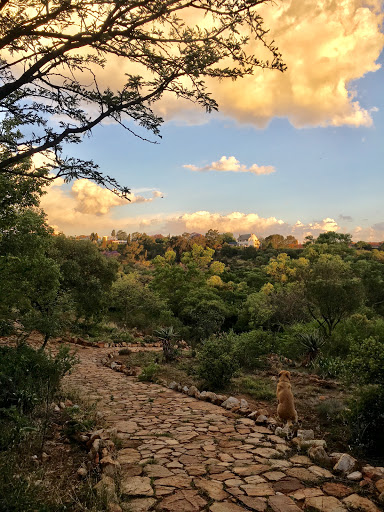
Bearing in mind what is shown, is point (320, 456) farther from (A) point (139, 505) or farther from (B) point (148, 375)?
(B) point (148, 375)

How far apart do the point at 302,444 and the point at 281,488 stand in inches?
43.4

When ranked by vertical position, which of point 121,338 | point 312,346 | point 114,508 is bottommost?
point 121,338

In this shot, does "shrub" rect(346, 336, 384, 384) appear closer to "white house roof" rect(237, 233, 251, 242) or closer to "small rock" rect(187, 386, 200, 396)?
"small rock" rect(187, 386, 200, 396)

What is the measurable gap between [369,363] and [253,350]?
6087mm

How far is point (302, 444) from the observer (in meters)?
4.43

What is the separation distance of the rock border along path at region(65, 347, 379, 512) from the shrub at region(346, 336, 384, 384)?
131 cm

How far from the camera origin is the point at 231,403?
20.9 feet

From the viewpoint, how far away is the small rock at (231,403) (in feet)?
20.6

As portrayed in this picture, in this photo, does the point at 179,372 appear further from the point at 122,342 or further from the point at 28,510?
the point at 122,342

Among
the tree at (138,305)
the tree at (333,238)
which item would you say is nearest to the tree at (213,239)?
the tree at (333,238)

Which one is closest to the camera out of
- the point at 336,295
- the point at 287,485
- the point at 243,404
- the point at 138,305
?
the point at 287,485

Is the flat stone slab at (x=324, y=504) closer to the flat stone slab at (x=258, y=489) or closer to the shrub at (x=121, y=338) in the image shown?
the flat stone slab at (x=258, y=489)

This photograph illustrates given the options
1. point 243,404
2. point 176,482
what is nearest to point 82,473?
point 176,482

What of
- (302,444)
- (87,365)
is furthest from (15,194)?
(302,444)
